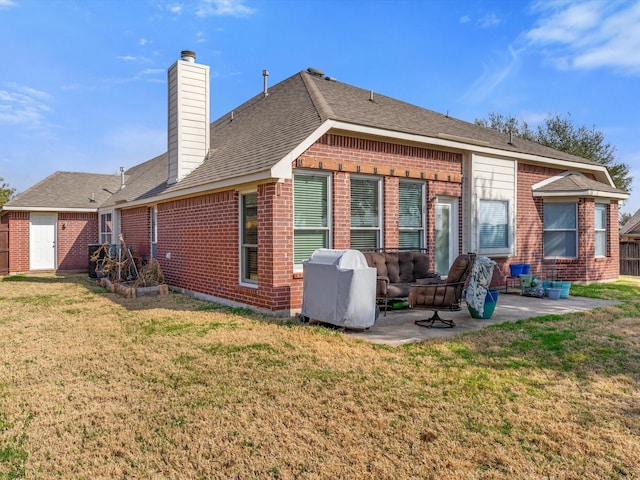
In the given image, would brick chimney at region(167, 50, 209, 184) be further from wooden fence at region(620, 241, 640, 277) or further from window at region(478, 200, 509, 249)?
wooden fence at region(620, 241, 640, 277)

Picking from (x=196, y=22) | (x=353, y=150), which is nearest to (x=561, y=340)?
(x=353, y=150)

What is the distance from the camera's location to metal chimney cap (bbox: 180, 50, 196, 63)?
1172 cm

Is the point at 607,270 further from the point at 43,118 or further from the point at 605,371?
the point at 43,118

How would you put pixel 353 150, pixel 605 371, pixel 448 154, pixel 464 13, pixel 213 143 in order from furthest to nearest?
1. pixel 213 143
2. pixel 464 13
3. pixel 448 154
4. pixel 353 150
5. pixel 605 371

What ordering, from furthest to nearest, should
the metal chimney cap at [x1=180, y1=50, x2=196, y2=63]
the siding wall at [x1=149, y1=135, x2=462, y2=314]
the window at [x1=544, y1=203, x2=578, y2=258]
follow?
the window at [x1=544, y1=203, x2=578, y2=258] < the metal chimney cap at [x1=180, y1=50, x2=196, y2=63] < the siding wall at [x1=149, y1=135, x2=462, y2=314]

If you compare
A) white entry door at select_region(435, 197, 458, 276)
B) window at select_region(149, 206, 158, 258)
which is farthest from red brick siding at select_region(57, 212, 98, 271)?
white entry door at select_region(435, 197, 458, 276)

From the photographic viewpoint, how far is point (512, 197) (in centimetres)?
1177

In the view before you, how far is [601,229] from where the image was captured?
13.3 metres

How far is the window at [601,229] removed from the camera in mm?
13164

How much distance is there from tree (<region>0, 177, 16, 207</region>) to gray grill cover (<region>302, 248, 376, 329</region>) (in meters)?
47.3

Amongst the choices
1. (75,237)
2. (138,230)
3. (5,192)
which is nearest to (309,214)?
(138,230)

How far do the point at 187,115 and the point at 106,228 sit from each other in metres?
9.46

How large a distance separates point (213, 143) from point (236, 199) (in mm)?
4996

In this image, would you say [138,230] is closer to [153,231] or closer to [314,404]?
[153,231]
